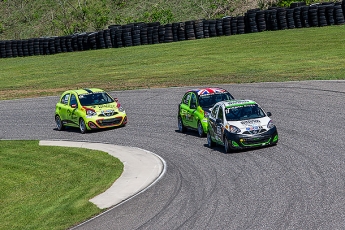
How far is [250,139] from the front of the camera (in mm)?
20391

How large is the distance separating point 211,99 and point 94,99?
604 cm

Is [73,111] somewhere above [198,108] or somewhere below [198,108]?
below

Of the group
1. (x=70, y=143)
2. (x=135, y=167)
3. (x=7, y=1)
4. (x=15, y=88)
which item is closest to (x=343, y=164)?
(x=135, y=167)

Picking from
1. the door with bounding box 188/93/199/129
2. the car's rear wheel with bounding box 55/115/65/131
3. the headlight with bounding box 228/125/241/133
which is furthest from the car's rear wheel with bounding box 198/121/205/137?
the car's rear wheel with bounding box 55/115/65/131

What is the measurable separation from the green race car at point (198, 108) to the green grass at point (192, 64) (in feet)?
33.0

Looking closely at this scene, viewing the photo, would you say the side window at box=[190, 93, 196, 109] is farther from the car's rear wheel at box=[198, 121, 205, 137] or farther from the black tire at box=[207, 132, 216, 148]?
the black tire at box=[207, 132, 216, 148]

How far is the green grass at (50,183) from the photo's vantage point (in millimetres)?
16016

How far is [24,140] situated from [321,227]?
677 inches

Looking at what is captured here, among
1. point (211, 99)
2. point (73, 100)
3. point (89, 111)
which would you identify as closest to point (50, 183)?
point (211, 99)

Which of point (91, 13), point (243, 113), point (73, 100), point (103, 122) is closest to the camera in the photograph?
point (243, 113)

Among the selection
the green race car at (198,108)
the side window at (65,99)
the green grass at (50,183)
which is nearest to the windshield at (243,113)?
the green race car at (198,108)

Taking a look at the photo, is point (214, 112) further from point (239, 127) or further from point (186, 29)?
point (186, 29)

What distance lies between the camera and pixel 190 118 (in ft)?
80.7

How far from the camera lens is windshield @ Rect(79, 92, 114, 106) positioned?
93.4 feet
